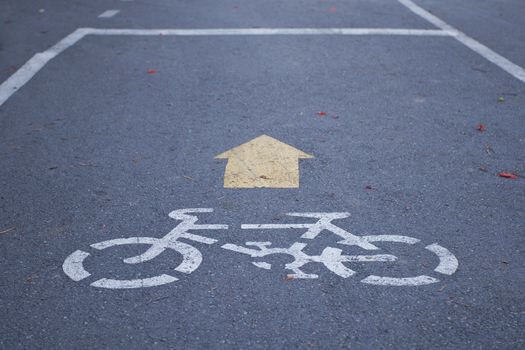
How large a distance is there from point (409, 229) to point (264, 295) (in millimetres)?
1189

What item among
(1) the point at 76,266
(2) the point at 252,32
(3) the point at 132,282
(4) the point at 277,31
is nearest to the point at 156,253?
(3) the point at 132,282

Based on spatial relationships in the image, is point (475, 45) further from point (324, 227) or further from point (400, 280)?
point (400, 280)

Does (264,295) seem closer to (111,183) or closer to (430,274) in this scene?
(430,274)

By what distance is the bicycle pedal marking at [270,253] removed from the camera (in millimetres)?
3408

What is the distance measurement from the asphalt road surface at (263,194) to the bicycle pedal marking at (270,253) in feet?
0.04

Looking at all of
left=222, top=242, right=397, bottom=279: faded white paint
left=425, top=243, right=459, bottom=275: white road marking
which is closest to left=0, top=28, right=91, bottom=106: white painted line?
left=222, top=242, right=397, bottom=279: faded white paint

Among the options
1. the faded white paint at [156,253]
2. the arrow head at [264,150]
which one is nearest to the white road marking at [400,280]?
the faded white paint at [156,253]

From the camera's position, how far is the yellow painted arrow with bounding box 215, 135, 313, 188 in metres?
4.63

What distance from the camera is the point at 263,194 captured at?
444 cm

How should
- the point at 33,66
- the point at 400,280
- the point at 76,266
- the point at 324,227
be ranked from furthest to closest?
the point at 33,66 → the point at 324,227 → the point at 76,266 → the point at 400,280

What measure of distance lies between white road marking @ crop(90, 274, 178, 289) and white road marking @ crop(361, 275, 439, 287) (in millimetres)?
1123

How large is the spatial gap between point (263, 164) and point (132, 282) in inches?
72.5

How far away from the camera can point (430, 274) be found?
11.3ft

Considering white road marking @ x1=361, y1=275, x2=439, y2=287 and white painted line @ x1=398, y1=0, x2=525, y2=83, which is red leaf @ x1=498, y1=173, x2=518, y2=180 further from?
white painted line @ x1=398, y1=0, x2=525, y2=83
